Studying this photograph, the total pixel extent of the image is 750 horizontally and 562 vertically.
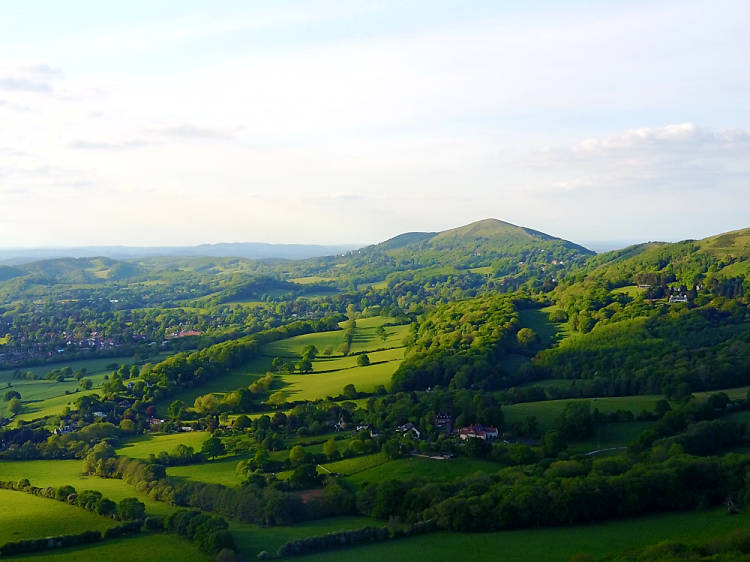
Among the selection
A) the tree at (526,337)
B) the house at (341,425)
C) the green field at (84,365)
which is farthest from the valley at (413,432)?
the tree at (526,337)

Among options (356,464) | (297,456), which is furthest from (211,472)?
(356,464)

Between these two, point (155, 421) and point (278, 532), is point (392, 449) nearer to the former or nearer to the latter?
point (278, 532)

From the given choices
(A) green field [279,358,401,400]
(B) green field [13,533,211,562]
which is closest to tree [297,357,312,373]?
(A) green field [279,358,401,400]

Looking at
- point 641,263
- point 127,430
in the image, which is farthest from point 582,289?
point 127,430

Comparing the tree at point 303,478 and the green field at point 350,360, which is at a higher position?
the green field at point 350,360

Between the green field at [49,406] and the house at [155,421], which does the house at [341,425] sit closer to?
the house at [155,421]

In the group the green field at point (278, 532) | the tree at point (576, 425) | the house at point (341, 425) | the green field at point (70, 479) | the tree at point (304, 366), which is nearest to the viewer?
the green field at point (278, 532)

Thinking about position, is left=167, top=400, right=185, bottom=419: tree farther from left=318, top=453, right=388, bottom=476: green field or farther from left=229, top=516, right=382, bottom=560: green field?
left=229, top=516, right=382, bottom=560: green field

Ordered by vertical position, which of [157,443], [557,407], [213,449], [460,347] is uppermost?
[460,347]
